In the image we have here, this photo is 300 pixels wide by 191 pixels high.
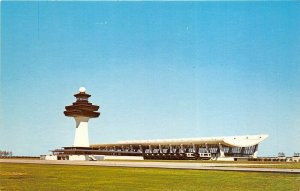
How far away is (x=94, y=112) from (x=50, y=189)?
99302mm

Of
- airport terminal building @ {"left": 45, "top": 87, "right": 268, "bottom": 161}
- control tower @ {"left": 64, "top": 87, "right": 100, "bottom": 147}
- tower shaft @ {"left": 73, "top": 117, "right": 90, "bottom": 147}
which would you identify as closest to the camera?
airport terminal building @ {"left": 45, "top": 87, "right": 268, "bottom": 161}

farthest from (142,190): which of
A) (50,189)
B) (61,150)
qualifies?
(61,150)

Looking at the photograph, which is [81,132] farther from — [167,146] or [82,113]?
[167,146]

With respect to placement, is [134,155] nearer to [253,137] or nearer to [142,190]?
[253,137]

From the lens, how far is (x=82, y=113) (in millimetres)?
116875

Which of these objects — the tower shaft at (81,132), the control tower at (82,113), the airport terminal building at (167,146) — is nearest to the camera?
the airport terminal building at (167,146)

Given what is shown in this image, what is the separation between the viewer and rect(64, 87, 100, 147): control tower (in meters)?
117

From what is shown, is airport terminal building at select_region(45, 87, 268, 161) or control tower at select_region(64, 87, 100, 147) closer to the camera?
airport terminal building at select_region(45, 87, 268, 161)

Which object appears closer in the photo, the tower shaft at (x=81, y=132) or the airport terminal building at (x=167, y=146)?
the airport terminal building at (x=167, y=146)

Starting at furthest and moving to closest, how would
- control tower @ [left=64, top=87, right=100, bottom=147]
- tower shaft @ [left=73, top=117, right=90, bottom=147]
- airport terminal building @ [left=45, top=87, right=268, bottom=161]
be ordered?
tower shaft @ [left=73, top=117, right=90, bottom=147] → control tower @ [left=64, top=87, right=100, bottom=147] → airport terminal building @ [left=45, top=87, right=268, bottom=161]

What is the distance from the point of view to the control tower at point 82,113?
11662cm

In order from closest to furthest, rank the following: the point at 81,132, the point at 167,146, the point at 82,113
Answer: the point at 82,113, the point at 81,132, the point at 167,146

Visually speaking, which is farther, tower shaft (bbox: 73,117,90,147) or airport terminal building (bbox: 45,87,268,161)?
tower shaft (bbox: 73,117,90,147)

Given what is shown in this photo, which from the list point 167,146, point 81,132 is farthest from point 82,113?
point 167,146
